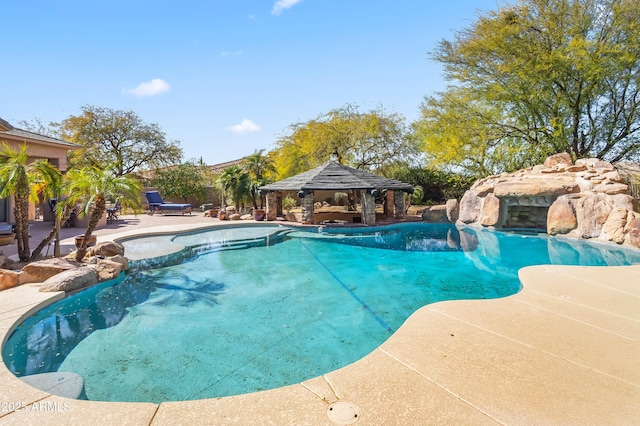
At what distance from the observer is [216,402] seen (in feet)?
8.14

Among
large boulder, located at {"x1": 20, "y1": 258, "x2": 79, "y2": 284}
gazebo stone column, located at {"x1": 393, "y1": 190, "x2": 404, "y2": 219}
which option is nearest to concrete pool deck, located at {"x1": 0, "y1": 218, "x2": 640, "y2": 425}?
large boulder, located at {"x1": 20, "y1": 258, "x2": 79, "y2": 284}

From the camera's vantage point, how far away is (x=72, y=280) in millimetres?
5941

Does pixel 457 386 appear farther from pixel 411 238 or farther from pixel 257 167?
pixel 257 167

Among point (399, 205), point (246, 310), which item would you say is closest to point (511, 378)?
point (246, 310)

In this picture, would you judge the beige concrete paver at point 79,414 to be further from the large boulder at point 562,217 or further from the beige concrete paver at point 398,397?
the large boulder at point 562,217

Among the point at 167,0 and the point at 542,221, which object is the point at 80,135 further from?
the point at 542,221

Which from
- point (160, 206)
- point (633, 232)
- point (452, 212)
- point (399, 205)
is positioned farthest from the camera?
point (160, 206)

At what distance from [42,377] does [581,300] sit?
22.9 ft

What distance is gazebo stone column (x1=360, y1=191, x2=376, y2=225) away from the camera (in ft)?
51.6

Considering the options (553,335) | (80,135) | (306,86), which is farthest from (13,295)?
(80,135)

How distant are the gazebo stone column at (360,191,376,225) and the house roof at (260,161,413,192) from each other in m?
0.56

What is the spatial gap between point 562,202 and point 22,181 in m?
16.7

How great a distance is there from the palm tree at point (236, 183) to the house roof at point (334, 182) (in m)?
2.20

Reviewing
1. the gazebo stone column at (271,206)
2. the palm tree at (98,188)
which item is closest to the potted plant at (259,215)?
the gazebo stone column at (271,206)
